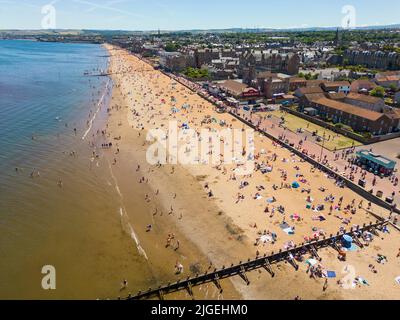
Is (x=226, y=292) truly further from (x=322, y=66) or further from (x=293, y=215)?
(x=322, y=66)

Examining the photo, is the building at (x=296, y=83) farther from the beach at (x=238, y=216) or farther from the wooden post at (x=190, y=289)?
the wooden post at (x=190, y=289)

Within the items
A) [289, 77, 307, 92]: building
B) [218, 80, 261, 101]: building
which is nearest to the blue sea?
[218, 80, 261, 101]: building

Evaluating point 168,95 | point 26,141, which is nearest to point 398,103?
point 168,95

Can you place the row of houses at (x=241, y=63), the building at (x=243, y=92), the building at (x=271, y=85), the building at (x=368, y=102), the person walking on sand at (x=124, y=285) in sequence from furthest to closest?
the row of houses at (x=241, y=63) → the building at (x=271, y=85) → the building at (x=243, y=92) → the building at (x=368, y=102) → the person walking on sand at (x=124, y=285)

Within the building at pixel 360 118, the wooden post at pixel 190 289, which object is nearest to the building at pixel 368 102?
the building at pixel 360 118

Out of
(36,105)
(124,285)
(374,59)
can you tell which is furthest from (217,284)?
(374,59)

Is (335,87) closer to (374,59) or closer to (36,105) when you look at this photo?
(374,59)
